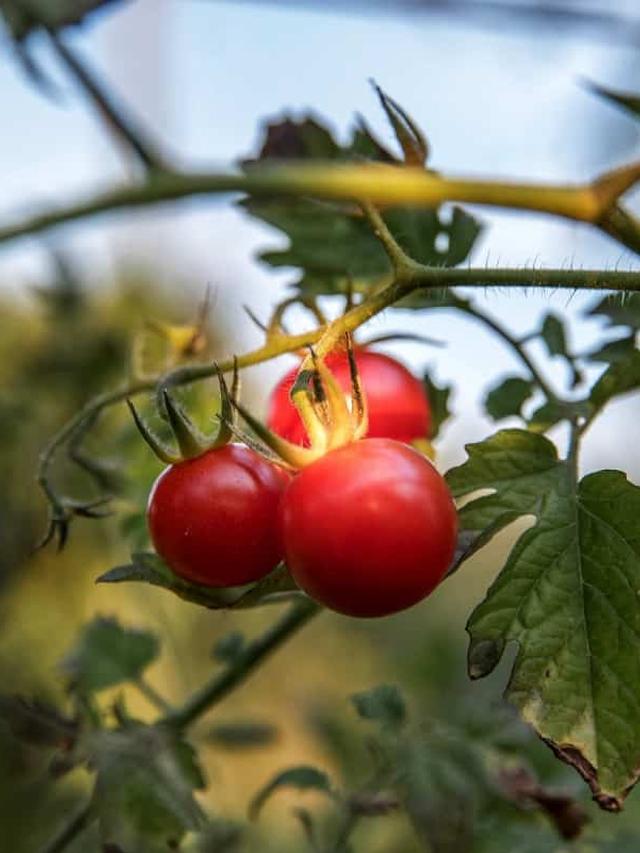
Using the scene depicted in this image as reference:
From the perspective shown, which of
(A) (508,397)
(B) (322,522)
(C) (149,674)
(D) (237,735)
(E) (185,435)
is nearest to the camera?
(B) (322,522)

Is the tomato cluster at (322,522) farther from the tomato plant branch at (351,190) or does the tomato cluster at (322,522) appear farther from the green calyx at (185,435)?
the tomato plant branch at (351,190)

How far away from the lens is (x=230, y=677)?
112 cm

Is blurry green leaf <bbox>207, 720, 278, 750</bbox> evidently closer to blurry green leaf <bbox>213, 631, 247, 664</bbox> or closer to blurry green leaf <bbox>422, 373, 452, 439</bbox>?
blurry green leaf <bbox>213, 631, 247, 664</bbox>

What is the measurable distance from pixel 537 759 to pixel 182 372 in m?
0.77

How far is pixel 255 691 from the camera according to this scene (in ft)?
10.4

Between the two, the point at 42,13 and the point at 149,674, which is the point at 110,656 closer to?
the point at 42,13

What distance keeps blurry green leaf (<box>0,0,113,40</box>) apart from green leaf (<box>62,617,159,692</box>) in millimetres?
615

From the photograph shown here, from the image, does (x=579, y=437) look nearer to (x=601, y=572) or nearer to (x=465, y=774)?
(x=601, y=572)

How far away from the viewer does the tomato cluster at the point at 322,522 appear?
2.23 feet

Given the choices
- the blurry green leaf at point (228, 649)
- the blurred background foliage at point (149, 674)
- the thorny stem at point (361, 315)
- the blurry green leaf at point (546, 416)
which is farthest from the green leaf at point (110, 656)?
the blurry green leaf at point (546, 416)

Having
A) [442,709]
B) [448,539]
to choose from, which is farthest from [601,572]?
[442,709]

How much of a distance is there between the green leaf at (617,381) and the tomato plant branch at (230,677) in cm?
33

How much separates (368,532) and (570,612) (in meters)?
0.16

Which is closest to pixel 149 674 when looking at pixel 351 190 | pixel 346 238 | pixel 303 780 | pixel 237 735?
pixel 237 735
